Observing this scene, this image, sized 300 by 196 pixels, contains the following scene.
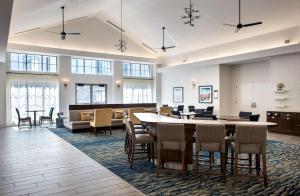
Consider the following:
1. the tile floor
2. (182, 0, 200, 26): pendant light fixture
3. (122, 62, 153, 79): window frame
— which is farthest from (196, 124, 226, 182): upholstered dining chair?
(122, 62, 153, 79): window frame

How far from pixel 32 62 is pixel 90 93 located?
10.7 feet

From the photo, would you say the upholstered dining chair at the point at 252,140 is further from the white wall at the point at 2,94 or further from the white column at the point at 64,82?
the white wall at the point at 2,94

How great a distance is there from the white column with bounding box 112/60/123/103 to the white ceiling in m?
1.80

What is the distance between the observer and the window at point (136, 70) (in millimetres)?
→ 14016

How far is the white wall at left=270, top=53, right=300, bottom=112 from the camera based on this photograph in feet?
26.5

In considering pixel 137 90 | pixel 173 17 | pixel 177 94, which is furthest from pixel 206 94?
pixel 137 90

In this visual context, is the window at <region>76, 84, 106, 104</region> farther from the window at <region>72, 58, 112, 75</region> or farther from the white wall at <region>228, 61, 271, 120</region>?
the white wall at <region>228, 61, 271, 120</region>

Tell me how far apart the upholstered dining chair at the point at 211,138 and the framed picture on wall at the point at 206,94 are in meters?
7.94

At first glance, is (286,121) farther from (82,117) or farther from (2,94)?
(2,94)

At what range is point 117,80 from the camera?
1341 cm

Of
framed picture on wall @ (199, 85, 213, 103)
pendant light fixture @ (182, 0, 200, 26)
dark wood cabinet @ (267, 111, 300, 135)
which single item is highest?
pendant light fixture @ (182, 0, 200, 26)

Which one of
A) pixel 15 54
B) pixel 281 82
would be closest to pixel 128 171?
pixel 281 82

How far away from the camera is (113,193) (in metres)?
3.25

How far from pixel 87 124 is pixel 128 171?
5.17m
